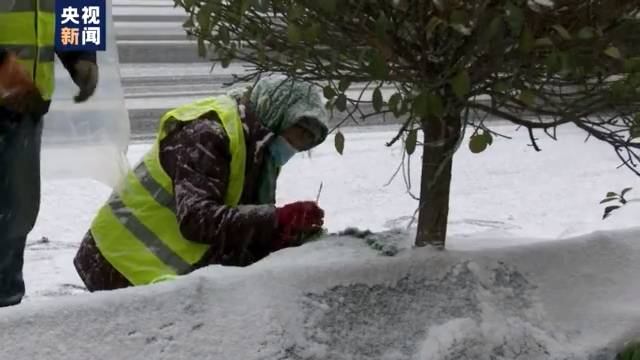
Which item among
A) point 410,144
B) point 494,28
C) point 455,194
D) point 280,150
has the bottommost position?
point 455,194

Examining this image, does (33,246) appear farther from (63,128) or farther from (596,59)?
(596,59)

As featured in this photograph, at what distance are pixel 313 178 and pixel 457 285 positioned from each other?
379 cm

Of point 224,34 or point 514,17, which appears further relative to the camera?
point 224,34

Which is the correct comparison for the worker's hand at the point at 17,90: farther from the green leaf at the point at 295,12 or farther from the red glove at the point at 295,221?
the green leaf at the point at 295,12

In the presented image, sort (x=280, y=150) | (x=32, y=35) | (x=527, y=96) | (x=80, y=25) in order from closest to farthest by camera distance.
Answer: (x=527, y=96) → (x=280, y=150) → (x=32, y=35) → (x=80, y=25)

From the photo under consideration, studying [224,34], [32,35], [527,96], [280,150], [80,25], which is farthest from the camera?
[80,25]

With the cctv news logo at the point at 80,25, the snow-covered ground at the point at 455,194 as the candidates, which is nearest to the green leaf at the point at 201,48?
the cctv news logo at the point at 80,25

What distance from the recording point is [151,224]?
2822mm

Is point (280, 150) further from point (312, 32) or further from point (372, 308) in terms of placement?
point (312, 32)

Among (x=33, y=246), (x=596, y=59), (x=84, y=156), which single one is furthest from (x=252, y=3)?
(x=33, y=246)

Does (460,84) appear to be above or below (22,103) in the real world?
above

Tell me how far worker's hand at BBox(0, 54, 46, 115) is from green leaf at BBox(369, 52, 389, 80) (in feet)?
4.88

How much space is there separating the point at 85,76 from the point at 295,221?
98 centimetres

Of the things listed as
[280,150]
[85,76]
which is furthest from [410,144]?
[85,76]
